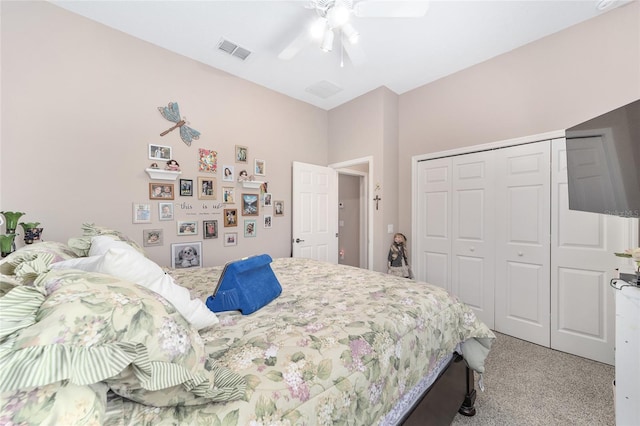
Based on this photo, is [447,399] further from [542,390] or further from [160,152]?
[160,152]

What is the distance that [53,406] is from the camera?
458 mm

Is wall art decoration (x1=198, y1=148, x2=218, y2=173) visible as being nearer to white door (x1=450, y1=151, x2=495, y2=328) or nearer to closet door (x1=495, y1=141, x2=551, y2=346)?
white door (x1=450, y1=151, x2=495, y2=328)

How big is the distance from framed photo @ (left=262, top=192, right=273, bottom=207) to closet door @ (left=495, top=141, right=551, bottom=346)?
269 centimetres

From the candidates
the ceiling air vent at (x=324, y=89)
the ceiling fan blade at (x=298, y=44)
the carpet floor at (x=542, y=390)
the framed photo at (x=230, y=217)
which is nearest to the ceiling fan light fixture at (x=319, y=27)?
the ceiling fan blade at (x=298, y=44)

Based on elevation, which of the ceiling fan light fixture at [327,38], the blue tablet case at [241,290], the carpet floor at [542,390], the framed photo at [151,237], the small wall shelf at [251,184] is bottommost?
the carpet floor at [542,390]

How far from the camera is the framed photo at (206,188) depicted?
2.86m

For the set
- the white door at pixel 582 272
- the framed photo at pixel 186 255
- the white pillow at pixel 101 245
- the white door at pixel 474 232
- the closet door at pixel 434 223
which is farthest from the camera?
the closet door at pixel 434 223

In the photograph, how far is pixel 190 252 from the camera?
277cm

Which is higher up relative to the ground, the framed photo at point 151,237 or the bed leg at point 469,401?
the framed photo at point 151,237

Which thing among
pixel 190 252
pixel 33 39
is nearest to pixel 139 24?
pixel 33 39

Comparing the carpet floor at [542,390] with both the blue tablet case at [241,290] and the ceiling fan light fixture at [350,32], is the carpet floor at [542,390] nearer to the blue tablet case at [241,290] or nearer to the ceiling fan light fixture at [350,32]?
the blue tablet case at [241,290]

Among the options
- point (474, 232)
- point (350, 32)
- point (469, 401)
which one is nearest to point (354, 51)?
point (350, 32)

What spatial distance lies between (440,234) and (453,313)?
1.85 metres

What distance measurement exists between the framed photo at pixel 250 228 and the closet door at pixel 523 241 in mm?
2815
